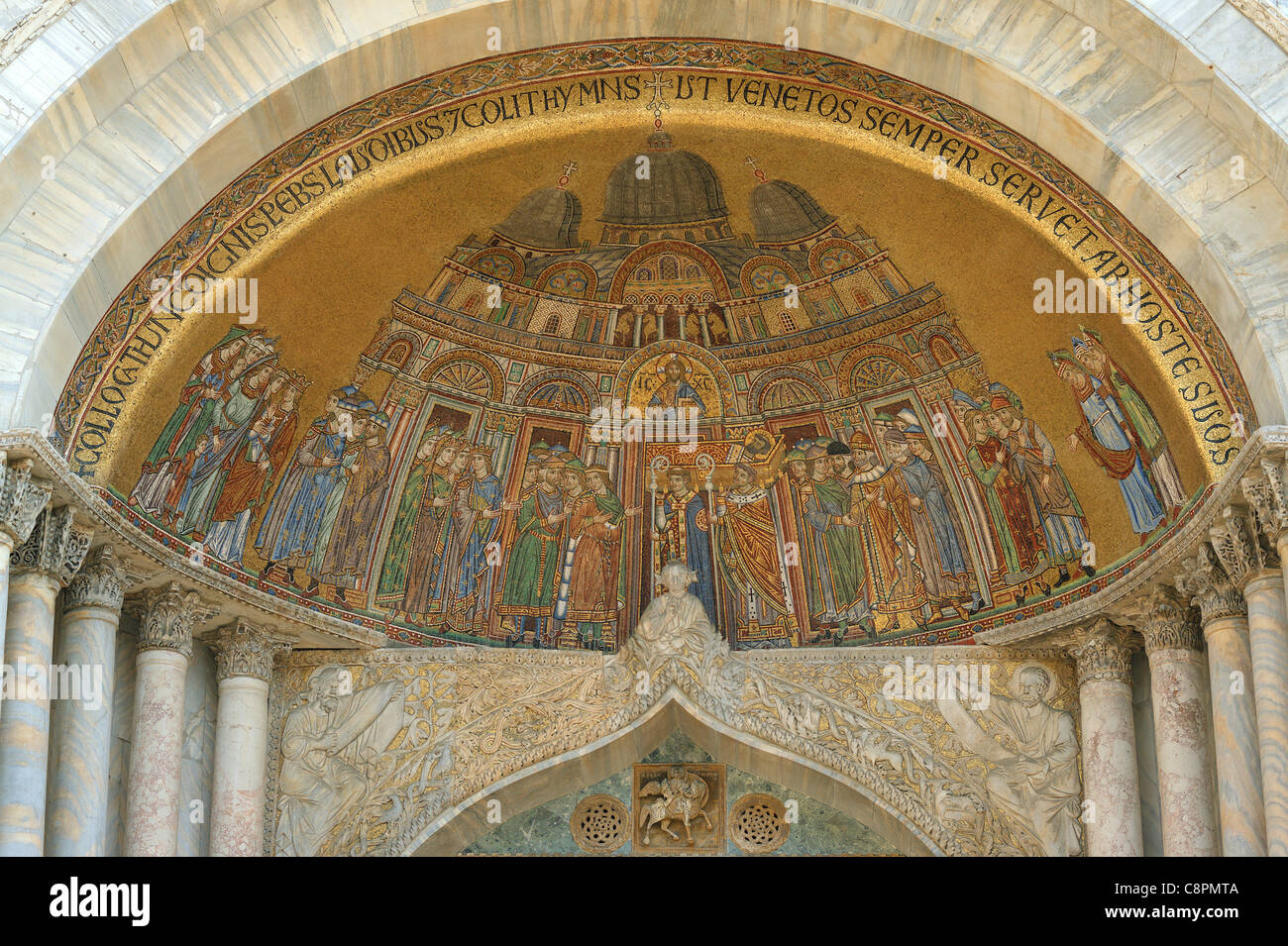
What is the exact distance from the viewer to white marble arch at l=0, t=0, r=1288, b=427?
10.9 metres

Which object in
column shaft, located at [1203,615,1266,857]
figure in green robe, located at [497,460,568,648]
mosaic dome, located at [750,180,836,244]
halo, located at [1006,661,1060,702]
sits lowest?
column shaft, located at [1203,615,1266,857]

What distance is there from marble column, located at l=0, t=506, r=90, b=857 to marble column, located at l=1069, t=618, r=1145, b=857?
20.5ft

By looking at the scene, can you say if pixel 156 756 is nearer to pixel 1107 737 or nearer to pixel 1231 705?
pixel 1107 737

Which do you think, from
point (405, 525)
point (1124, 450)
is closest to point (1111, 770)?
point (1124, 450)

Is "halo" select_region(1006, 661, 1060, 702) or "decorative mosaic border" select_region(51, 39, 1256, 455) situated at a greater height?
"decorative mosaic border" select_region(51, 39, 1256, 455)

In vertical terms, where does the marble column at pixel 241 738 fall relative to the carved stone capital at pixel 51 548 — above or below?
below

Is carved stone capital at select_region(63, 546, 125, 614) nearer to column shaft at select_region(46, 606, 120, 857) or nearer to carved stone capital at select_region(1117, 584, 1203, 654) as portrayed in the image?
column shaft at select_region(46, 606, 120, 857)

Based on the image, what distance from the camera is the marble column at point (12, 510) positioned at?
34.5 feet

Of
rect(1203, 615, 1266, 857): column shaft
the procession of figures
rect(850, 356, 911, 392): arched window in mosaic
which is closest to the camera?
rect(1203, 615, 1266, 857): column shaft

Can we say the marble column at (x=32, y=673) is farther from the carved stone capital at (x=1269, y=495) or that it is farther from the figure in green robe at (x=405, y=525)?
the carved stone capital at (x=1269, y=495)

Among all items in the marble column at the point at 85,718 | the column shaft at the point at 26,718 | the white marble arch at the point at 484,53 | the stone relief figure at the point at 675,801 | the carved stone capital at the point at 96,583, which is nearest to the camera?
the column shaft at the point at 26,718

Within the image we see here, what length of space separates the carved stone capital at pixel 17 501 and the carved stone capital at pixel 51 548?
0.26 metres

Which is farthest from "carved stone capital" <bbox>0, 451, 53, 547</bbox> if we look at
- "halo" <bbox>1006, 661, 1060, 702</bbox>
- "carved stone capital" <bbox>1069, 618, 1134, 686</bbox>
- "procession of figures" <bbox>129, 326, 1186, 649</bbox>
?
"carved stone capital" <bbox>1069, 618, 1134, 686</bbox>

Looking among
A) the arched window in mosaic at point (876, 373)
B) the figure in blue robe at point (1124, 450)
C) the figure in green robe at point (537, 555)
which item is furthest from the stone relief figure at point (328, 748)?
the figure in blue robe at point (1124, 450)
